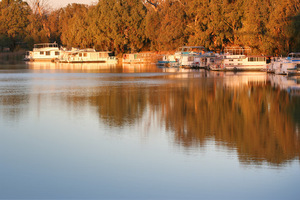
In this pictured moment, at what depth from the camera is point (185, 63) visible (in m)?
59.7

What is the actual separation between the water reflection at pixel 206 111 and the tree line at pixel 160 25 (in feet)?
66.8

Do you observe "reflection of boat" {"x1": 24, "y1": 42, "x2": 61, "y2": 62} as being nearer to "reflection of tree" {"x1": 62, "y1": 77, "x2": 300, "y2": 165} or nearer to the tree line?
the tree line

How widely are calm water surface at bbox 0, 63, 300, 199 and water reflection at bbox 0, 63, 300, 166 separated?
0.04m

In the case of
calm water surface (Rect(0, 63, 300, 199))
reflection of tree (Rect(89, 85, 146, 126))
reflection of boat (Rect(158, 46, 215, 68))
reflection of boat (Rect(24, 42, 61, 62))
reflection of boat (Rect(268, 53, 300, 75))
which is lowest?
calm water surface (Rect(0, 63, 300, 199))

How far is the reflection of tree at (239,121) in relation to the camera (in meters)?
12.8

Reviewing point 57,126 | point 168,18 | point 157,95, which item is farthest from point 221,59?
point 57,126

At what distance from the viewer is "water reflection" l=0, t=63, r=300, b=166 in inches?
522

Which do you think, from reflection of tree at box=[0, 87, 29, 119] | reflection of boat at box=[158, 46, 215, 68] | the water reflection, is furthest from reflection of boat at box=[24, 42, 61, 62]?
reflection of tree at box=[0, 87, 29, 119]

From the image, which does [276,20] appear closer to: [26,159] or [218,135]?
[218,135]

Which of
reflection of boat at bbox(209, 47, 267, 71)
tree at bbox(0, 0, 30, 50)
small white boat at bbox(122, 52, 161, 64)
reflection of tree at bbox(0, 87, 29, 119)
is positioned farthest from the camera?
tree at bbox(0, 0, 30, 50)

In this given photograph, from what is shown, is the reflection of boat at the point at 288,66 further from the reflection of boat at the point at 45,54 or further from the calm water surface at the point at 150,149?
the reflection of boat at the point at 45,54

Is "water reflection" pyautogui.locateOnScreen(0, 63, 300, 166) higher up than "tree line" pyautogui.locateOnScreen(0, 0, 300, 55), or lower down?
lower down

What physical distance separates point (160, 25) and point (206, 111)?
195 ft

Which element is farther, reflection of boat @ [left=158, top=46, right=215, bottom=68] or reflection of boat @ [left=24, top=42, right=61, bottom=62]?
reflection of boat @ [left=24, top=42, right=61, bottom=62]
